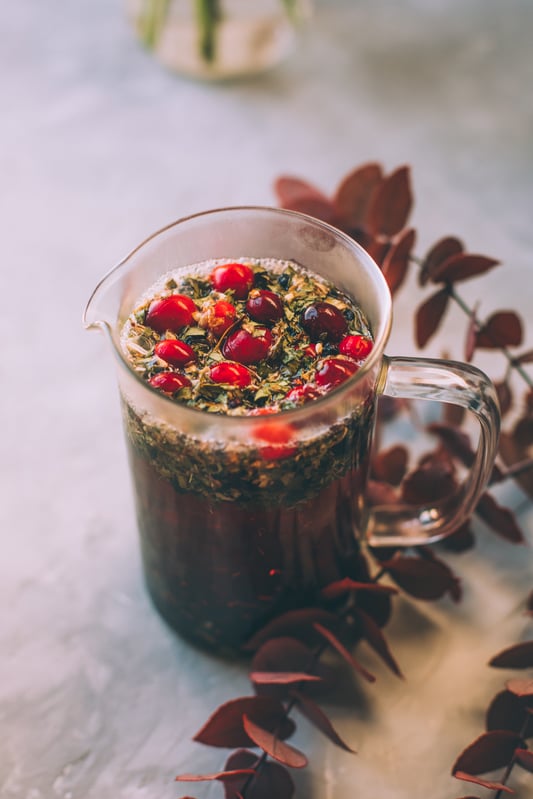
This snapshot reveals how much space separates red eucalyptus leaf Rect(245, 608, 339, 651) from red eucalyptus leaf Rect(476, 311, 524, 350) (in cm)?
36

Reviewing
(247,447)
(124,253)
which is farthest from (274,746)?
(124,253)

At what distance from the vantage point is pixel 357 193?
1094 millimetres

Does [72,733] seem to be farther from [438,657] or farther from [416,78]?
[416,78]

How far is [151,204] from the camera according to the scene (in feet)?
5.07

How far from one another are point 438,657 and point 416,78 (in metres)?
1.13

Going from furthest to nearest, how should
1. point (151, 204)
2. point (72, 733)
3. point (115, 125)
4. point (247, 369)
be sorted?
point (115, 125) < point (151, 204) < point (72, 733) < point (247, 369)

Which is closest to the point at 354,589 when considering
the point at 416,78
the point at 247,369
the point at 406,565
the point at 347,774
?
the point at 406,565

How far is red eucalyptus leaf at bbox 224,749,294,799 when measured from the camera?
906 millimetres

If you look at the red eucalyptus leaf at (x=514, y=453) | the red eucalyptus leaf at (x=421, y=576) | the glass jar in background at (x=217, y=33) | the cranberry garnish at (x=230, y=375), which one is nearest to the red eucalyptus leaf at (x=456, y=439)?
the red eucalyptus leaf at (x=514, y=453)

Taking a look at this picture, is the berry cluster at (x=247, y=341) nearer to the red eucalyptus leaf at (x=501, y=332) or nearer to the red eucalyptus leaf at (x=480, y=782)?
the red eucalyptus leaf at (x=501, y=332)

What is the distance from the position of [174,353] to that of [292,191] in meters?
0.35

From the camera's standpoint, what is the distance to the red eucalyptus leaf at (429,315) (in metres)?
1.05

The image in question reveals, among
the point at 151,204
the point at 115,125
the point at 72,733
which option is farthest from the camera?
the point at 115,125

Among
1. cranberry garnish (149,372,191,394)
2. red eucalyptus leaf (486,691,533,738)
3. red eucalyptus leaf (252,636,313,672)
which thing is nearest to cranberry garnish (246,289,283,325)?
cranberry garnish (149,372,191,394)
